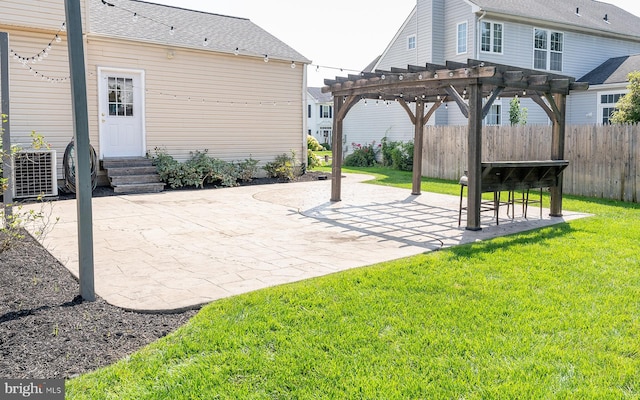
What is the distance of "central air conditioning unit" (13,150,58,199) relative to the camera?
995cm

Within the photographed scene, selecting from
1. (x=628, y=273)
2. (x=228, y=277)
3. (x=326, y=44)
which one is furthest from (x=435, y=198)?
(x=326, y=44)

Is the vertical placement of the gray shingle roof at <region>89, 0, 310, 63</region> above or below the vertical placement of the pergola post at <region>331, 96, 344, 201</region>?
above

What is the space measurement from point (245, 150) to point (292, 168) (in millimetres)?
1387

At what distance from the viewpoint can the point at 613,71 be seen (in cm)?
1978

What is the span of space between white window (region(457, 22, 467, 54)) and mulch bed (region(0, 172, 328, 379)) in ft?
55.0

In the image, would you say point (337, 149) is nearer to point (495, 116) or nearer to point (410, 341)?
point (410, 341)

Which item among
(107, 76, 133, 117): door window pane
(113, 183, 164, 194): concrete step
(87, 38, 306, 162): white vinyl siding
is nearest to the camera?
(113, 183, 164, 194): concrete step

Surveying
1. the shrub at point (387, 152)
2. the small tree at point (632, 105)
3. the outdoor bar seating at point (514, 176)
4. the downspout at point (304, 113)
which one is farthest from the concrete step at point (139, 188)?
the small tree at point (632, 105)

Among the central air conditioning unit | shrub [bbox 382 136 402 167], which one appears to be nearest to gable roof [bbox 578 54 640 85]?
shrub [bbox 382 136 402 167]

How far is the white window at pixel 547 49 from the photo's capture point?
19.6 meters

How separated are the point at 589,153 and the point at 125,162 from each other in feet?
33.3

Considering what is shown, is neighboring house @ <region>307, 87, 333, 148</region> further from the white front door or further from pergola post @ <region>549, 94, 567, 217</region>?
pergola post @ <region>549, 94, 567, 217</region>

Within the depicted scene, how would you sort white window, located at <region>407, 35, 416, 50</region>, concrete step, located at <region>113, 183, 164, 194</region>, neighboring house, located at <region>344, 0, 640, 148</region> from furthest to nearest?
white window, located at <region>407, 35, 416, 50</region> < neighboring house, located at <region>344, 0, 640, 148</region> < concrete step, located at <region>113, 183, 164, 194</region>

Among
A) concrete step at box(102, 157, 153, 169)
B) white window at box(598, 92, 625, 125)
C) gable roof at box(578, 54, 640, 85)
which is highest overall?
gable roof at box(578, 54, 640, 85)
